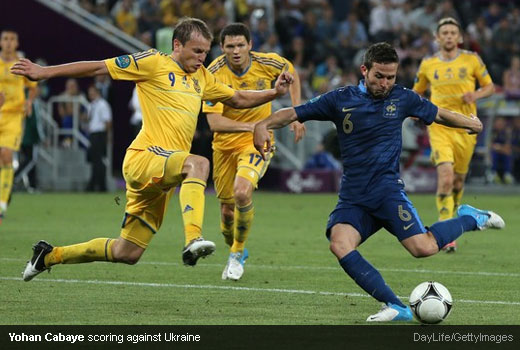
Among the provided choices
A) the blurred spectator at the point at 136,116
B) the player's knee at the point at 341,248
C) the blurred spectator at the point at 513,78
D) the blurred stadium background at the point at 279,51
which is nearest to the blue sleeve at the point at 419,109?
the player's knee at the point at 341,248

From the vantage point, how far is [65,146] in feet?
85.9

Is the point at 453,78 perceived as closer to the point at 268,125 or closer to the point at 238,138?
the point at 238,138

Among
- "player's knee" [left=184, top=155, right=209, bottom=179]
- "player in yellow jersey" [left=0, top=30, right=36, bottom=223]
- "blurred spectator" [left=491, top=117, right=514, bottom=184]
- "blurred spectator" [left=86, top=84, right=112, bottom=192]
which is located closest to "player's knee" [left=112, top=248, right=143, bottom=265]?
"player's knee" [left=184, top=155, right=209, bottom=179]

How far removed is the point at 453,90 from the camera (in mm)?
14945

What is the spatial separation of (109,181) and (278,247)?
1172cm

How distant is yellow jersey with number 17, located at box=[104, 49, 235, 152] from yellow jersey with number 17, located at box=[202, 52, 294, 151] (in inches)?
84.9

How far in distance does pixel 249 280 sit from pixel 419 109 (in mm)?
2949

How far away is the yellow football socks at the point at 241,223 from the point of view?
452 inches

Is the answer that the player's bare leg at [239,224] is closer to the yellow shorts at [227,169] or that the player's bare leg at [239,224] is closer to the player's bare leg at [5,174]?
the yellow shorts at [227,169]

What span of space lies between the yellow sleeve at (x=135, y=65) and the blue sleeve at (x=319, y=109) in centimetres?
135

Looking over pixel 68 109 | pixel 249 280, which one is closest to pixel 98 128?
pixel 68 109

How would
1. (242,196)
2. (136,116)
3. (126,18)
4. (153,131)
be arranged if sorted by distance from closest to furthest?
(153,131) < (242,196) < (136,116) < (126,18)
